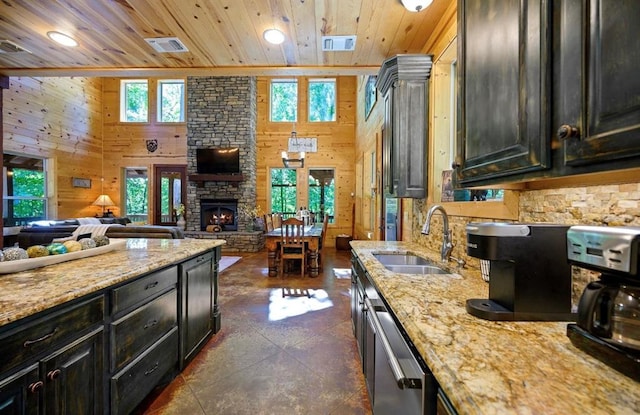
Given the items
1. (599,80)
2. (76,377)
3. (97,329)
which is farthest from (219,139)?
(599,80)

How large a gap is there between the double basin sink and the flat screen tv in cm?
628

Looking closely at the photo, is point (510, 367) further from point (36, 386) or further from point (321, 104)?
point (321, 104)

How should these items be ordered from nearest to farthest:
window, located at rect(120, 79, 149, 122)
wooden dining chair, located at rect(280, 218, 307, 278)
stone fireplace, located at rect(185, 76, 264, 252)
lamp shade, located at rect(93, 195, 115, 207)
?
wooden dining chair, located at rect(280, 218, 307, 278)
stone fireplace, located at rect(185, 76, 264, 252)
lamp shade, located at rect(93, 195, 115, 207)
window, located at rect(120, 79, 149, 122)

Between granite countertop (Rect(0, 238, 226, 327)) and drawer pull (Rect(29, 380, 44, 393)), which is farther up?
granite countertop (Rect(0, 238, 226, 327))

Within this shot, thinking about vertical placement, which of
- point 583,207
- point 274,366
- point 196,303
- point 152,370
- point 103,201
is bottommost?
point 274,366

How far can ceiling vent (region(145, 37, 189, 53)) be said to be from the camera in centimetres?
261

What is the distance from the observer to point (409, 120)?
250 cm

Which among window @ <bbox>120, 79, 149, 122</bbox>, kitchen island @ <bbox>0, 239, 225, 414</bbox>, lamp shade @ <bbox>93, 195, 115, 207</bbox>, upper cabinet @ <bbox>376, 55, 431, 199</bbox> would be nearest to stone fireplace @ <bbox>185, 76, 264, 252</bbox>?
window @ <bbox>120, 79, 149, 122</bbox>

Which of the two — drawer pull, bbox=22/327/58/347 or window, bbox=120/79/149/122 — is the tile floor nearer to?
drawer pull, bbox=22/327/58/347

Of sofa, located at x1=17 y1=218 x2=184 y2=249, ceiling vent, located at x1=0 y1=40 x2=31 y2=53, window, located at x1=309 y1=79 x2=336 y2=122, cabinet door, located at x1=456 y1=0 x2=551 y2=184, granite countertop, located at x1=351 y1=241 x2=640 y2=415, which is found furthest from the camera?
window, located at x1=309 y1=79 x2=336 y2=122

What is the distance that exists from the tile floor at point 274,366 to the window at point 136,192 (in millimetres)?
6642

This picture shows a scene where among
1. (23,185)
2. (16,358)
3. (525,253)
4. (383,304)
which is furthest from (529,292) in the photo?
(23,185)

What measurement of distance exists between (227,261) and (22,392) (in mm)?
5395

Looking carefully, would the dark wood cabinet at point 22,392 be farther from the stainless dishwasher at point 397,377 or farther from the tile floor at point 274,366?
the stainless dishwasher at point 397,377
